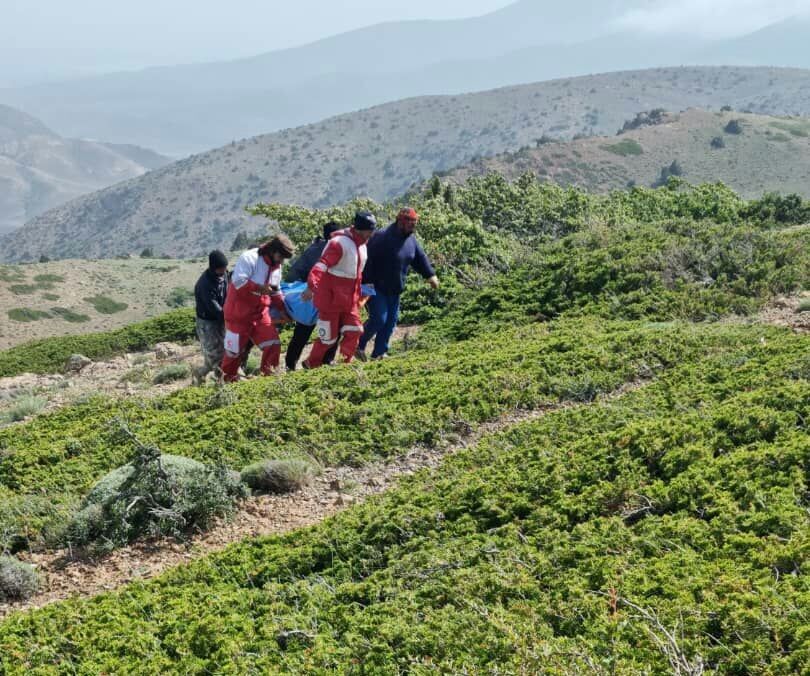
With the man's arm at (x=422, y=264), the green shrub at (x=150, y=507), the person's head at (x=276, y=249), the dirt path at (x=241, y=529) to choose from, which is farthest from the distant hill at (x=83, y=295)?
the dirt path at (x=241, y=529)

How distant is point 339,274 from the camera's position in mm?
9625

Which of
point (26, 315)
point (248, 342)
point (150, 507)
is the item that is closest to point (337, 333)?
point (248, 342)

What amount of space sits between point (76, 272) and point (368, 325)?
2191 inches

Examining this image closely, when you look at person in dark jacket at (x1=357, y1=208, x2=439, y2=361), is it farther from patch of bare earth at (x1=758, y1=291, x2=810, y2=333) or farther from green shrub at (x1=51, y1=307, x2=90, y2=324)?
green shrub at (x1=51, y1=307, x2=90, y2=324)

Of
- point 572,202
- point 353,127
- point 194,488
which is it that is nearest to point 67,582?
point 194,488

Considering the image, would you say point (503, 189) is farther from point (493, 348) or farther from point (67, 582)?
point (67, 582)

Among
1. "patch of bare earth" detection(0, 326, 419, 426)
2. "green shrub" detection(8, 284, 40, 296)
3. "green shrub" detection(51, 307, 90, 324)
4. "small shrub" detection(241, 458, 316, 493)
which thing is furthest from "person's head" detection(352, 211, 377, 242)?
"green shrub" detection(8, 284, 40, 296)

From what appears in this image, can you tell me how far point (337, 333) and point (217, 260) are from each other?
161 cm

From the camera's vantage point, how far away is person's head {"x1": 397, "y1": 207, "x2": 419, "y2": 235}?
10.0 meters

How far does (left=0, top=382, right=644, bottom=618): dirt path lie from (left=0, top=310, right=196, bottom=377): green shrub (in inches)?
493

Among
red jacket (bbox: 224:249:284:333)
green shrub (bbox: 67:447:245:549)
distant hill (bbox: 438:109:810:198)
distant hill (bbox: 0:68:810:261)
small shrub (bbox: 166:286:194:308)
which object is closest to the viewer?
green shrub (bbox: 67:447:245:549)

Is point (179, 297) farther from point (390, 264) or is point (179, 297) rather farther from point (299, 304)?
point (390, 264)

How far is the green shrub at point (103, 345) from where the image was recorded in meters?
18.1

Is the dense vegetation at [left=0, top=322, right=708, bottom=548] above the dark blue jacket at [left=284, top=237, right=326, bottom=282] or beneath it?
beneath
